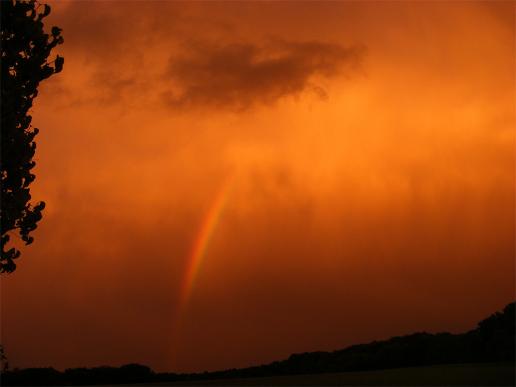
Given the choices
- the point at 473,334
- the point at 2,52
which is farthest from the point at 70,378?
the point at 473,334

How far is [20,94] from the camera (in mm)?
37062

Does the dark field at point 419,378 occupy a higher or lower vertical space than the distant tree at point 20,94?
lower

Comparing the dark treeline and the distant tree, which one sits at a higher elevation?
the distant tree

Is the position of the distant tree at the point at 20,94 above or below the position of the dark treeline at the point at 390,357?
above

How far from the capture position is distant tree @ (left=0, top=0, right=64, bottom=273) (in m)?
36.8

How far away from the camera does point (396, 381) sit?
2992 centimetres

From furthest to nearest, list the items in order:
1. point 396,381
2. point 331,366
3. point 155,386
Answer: point 331,366 → point 155,386 → point 396,381

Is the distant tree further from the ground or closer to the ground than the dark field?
further from the ground

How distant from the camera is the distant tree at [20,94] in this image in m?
36.8

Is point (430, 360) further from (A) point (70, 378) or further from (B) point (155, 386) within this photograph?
(A) point (70, 378)

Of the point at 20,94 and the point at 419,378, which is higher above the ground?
the point at 20,94

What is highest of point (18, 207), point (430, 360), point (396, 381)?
point (18, 207)

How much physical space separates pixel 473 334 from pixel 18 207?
21.2m

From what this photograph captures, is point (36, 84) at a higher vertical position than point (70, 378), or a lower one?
higher
